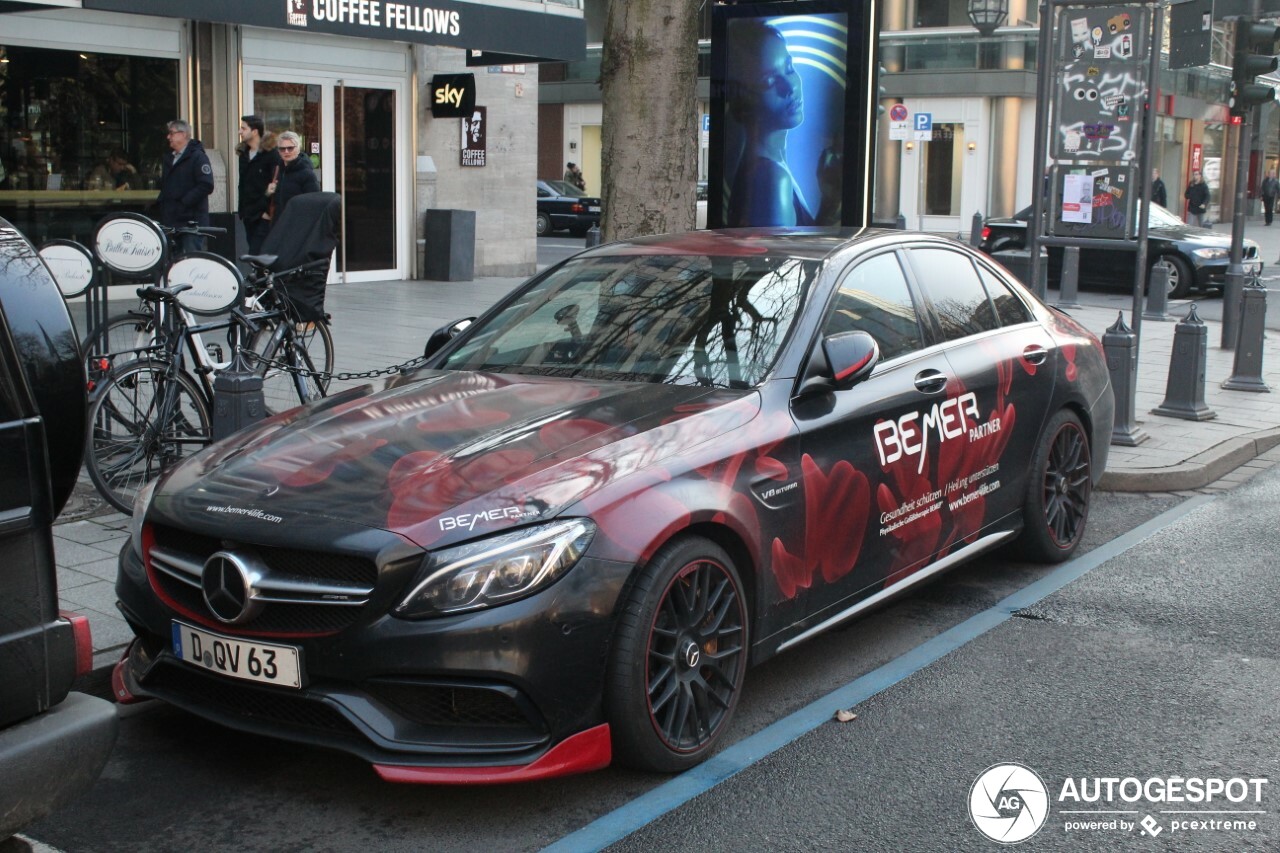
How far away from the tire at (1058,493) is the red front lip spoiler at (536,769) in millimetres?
3094

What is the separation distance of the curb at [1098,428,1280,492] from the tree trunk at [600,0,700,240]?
3.11 meters

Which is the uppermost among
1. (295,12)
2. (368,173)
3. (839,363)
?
(295,12)

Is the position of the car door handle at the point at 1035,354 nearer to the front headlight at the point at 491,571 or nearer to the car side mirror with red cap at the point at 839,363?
the car side mirror with red cap at the point at 839,363

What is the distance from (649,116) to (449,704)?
5919 mm

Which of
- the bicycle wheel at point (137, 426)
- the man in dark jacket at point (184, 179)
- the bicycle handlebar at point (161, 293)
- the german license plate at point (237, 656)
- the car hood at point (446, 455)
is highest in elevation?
the man in dark jacket at point (184, 179)

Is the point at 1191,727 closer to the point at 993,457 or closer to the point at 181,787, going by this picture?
the point at 993,457

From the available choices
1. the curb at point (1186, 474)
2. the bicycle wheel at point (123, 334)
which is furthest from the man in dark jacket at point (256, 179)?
the curb at point (1186, 474)

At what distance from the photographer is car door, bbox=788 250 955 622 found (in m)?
4.95

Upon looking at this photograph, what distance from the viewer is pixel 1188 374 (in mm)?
10570

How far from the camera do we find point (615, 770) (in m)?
4.41

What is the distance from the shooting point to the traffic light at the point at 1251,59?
13859 mm

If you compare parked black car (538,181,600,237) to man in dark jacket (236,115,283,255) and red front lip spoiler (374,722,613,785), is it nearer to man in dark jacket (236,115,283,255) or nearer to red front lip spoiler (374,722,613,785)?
man in dark jacket (236,115,283,255)

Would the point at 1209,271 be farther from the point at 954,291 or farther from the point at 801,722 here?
the point at 801,722

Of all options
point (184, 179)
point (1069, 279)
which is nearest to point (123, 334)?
point (184, 179)
